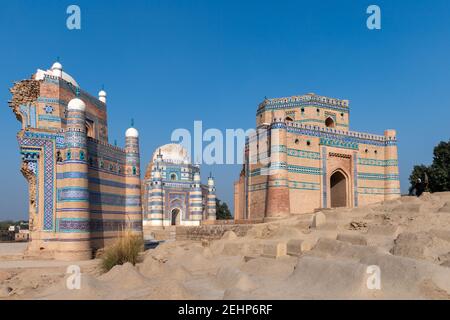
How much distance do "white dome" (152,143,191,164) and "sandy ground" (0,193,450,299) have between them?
103 ft

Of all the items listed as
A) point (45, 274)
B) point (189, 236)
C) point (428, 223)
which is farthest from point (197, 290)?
point (189, 236)

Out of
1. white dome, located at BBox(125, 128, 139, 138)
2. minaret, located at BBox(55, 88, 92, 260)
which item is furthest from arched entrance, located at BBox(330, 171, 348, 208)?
minaret, located at BBox(55, 88, 92, 260)

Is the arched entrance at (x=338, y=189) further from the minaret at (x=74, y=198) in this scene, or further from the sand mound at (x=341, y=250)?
the sand mound at (x=341, y=250)

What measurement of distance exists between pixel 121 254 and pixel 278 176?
34.3 feet

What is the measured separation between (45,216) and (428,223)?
14543 millimetres

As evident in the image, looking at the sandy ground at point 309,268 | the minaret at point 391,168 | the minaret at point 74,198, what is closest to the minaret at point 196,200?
the minaret at point 391,168

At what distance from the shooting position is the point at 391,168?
25406 mm

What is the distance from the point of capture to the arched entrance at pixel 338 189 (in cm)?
2495

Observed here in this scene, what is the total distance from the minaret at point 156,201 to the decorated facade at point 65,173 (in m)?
17.5

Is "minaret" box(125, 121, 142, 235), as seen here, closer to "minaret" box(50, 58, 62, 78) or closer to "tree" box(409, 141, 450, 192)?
"minaret" box(50, 58, 62, 78)

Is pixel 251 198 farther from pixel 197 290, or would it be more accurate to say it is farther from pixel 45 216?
pixel 197 290

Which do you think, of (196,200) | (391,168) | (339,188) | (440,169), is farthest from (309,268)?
(196,200)
